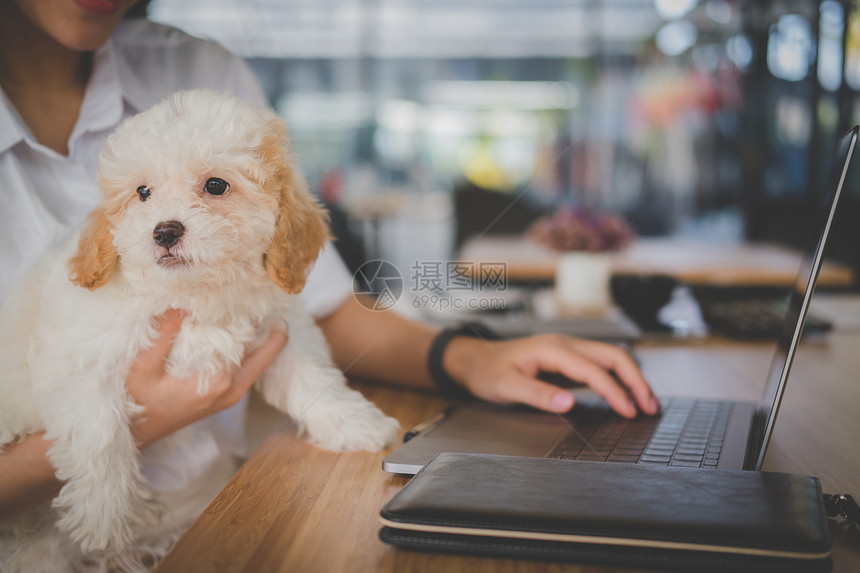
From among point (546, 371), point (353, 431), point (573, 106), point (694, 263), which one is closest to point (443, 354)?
point (546, 371)

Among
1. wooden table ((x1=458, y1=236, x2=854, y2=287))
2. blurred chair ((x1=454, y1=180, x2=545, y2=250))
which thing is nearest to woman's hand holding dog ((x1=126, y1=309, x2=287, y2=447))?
wooden table ((x1=458, y1=236, x2=854, y2=287))

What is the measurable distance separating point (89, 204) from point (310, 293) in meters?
0.34

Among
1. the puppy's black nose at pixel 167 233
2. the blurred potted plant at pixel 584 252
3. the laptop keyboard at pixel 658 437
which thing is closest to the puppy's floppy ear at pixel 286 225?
the puppy's black nose at pixel 167 233

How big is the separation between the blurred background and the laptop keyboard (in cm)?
283

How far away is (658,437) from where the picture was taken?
83 centimetres

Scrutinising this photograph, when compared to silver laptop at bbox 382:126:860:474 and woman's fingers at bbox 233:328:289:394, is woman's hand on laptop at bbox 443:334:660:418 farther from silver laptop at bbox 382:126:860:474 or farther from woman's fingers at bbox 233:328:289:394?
woman's fingers at bbox 233:328:289:394

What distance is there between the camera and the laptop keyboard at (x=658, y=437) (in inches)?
29.6

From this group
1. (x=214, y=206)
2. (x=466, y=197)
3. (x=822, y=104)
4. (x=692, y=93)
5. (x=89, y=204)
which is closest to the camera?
(x=214, y=206)

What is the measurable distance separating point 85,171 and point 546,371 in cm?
70

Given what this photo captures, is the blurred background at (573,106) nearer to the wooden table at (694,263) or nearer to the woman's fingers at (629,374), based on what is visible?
the wooden table at (694,263)

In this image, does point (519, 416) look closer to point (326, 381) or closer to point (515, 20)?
point (326, 381)

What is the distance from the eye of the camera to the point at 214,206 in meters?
0.74

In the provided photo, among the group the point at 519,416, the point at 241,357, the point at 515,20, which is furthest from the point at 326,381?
the point at 515,20

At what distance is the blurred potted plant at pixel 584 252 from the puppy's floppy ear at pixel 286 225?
1.21 m
